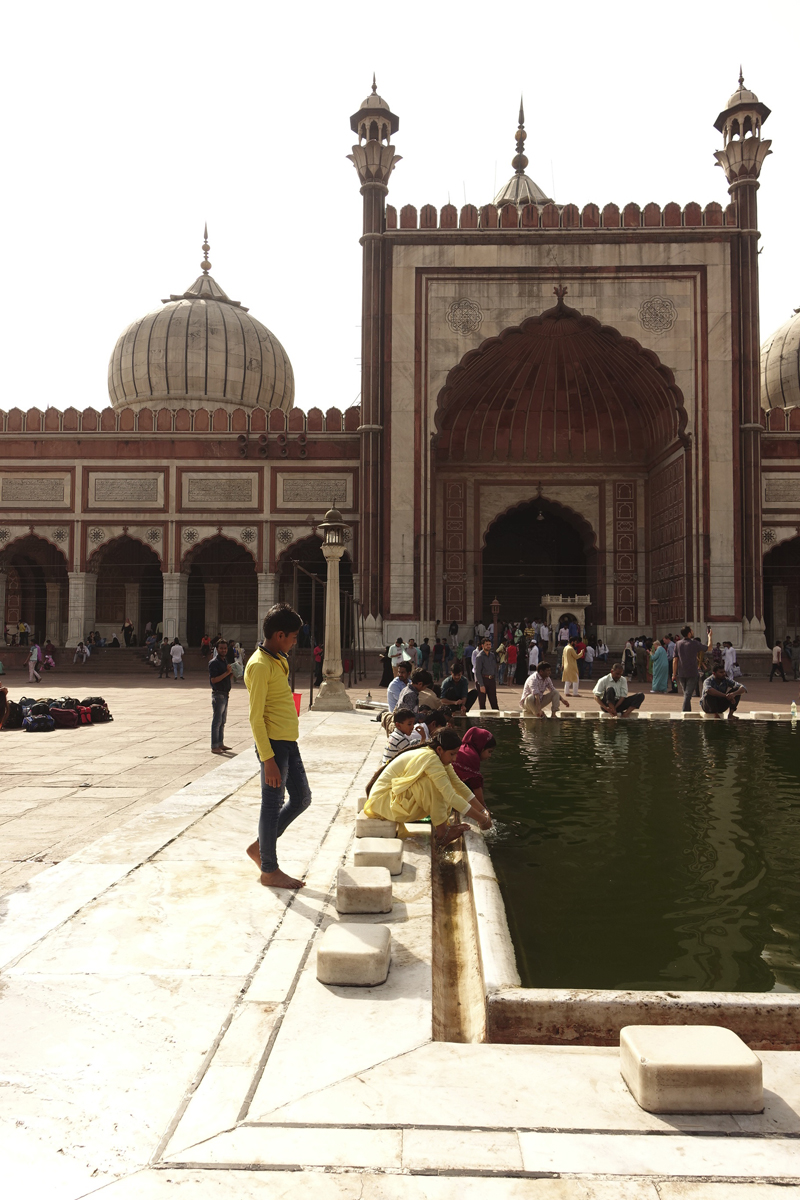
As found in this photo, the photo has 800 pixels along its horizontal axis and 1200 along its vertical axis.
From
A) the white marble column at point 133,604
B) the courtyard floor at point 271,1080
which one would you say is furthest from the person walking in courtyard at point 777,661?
the courtyard floor at point 271,1080

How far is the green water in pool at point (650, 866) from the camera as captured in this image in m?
3.26

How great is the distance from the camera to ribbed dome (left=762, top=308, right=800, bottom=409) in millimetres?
25328

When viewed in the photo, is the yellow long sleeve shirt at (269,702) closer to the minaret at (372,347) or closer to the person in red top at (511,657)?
the person in red top at (511,657)

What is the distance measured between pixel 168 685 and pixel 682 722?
10.1 metres

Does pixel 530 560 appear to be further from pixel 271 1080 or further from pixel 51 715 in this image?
pixel 271 1080

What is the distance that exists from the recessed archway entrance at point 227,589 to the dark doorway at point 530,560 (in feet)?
21.2

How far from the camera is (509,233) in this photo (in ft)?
65.2

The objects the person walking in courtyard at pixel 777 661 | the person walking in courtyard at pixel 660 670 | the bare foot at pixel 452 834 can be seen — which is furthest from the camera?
the person walking in courtyard at pixel 777 661

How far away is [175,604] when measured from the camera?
68.5 ft

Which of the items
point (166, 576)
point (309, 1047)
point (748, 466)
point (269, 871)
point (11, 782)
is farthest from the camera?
point (166, 576)

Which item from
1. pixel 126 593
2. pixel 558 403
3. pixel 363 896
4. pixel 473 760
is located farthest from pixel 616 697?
pixel 126 593

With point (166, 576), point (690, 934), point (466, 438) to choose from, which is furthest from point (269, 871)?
point (466, 438)

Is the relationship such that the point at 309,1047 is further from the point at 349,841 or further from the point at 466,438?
the point at 466,438

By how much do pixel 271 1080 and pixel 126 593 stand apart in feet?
73.5
